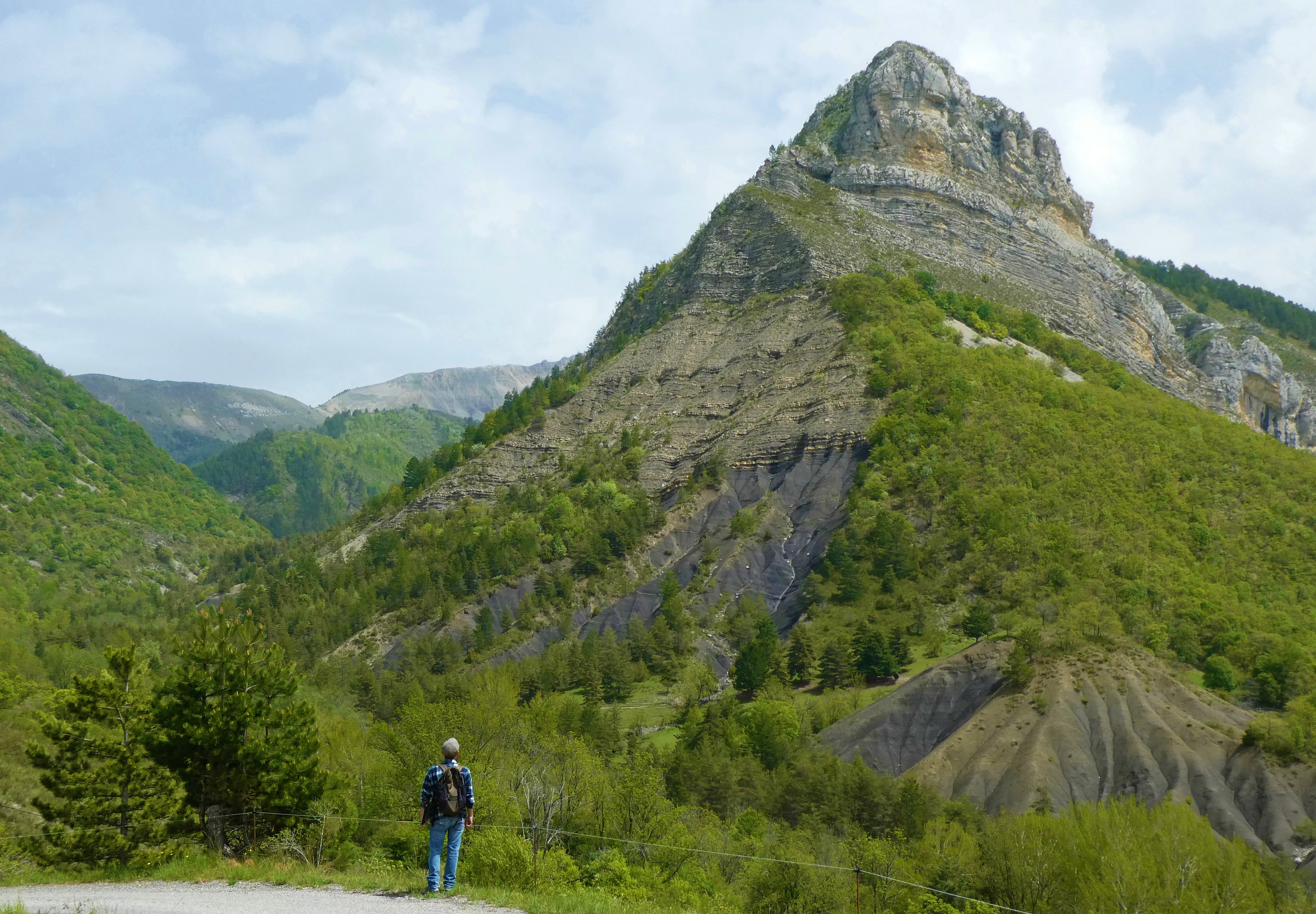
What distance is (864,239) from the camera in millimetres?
171250

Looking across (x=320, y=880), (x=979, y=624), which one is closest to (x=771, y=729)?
(x=979, y=624)

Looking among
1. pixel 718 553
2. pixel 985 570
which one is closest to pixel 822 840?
pixel 985 570

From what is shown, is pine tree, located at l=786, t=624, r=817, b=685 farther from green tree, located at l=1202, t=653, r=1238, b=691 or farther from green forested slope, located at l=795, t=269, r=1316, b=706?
green tree, located at l=1202, t=653, r=1238, b=691

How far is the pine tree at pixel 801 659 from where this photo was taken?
330 ft

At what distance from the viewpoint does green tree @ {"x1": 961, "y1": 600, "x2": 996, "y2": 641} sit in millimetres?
97750

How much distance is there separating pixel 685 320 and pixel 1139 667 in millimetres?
99939

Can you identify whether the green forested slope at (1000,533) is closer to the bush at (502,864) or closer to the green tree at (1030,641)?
the green tree at (1030,641)

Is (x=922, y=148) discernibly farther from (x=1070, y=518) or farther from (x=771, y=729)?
(x=771, y=729)

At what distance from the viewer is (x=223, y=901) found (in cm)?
1992

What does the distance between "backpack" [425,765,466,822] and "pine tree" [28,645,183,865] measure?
11.9 metres

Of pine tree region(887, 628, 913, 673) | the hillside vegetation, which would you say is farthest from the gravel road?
pine tree region(887, 628, 913, 673)

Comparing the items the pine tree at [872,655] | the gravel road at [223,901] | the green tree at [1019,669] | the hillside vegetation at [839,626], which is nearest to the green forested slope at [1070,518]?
the hillside vegetation at [839,626]

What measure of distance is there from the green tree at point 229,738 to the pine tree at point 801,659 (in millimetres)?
75990

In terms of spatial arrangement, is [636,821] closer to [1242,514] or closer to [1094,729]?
[1094,729]
